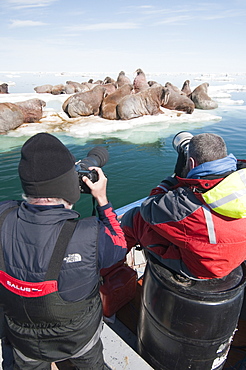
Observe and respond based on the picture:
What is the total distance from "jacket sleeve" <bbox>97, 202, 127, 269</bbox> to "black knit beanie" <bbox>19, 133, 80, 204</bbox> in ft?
1.09

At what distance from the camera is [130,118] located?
16562mm

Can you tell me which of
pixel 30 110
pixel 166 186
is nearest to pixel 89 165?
pixel 166 186

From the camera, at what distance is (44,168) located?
1163mm

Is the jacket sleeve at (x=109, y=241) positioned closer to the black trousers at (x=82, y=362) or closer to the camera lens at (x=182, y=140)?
the black trousers at (x=82, y=362)

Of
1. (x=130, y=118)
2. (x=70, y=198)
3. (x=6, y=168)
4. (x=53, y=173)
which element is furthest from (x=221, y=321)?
(x=130, y=118)

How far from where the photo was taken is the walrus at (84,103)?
16422 millimetres

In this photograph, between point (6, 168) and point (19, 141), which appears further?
point (19, 141)

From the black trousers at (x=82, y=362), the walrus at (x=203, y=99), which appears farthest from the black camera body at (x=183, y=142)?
the walrus at (x=203, y=99)

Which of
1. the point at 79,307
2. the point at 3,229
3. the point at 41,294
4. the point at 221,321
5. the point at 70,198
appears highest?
the point at 70,198

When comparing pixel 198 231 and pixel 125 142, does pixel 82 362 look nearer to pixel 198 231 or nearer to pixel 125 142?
pixel 198 231

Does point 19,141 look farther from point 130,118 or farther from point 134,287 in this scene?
point 134,287

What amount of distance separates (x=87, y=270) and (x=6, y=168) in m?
8.83

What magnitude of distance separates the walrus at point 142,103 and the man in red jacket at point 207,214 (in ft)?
50.9

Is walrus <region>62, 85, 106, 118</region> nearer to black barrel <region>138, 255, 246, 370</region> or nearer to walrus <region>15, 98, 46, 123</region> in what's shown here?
walrus <region>15, 98, 46, 123</region>
